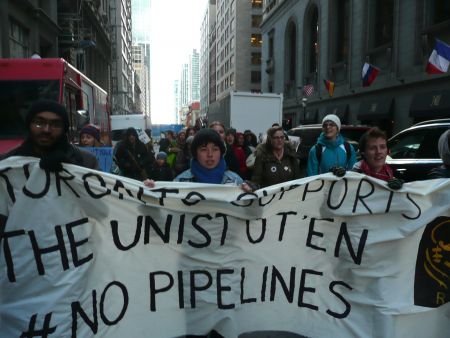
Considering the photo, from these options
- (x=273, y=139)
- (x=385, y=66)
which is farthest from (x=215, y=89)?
(x=273, y=139)

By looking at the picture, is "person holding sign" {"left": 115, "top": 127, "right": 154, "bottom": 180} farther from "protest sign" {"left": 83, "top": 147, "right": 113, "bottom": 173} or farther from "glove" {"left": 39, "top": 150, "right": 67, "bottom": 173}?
"glove" {"left": 39, "top": 150, "right": 67, "bottom": 173}

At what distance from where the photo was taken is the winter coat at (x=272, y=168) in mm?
5281

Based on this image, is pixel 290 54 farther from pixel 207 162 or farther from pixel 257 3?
pixel 207 162

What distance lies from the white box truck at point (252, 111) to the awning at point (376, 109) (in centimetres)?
566

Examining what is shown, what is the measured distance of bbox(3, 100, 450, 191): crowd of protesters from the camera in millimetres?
3225

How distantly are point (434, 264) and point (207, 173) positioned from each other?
6.24 ft

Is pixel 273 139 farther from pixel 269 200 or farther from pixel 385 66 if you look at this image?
pixel 385 66

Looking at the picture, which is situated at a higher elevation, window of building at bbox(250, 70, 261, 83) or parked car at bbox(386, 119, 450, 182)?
window of building at bbox(250, 70, 261, 83)

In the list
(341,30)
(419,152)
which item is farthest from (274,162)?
(341,30)

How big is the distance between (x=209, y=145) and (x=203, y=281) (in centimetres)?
107

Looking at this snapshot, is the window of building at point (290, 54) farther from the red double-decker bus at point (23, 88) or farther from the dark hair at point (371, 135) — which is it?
the dark hair at point (371, 135)

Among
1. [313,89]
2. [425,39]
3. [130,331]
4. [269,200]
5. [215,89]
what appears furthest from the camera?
[215,89]

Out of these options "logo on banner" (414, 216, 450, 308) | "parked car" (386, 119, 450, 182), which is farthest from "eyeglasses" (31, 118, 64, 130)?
"parked car" (386, 119, 450, 182)

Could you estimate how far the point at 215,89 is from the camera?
105m
